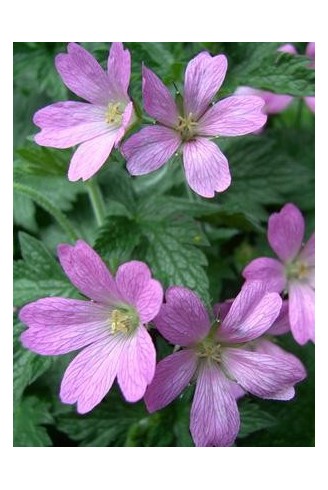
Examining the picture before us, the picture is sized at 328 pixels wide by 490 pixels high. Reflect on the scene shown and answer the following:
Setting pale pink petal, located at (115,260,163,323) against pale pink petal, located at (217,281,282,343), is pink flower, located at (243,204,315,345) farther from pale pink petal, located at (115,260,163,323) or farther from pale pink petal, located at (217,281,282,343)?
pale pink petal, located at (115,260,163,323)

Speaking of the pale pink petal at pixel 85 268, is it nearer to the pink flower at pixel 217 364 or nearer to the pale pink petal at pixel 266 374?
the pink flower at pixel 217 364

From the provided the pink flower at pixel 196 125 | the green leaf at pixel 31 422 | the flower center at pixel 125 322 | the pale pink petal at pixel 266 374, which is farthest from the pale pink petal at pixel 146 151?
the green leaf at pixel 31 422

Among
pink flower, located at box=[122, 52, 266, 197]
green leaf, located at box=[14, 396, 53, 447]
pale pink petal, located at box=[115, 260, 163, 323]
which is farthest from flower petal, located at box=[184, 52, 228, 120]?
green leaf, located at box=[14, 396, 53, 447]

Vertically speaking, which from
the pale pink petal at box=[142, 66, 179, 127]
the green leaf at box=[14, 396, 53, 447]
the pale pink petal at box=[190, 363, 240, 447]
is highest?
the pale pink petal at box=[142, 66, 179, 127]

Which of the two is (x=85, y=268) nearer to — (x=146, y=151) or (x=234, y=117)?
(x=146, y=151)

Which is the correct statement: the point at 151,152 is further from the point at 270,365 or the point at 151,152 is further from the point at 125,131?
the point at 270,365

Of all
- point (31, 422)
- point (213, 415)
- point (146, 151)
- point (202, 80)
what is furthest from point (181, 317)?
point (31, 422)
